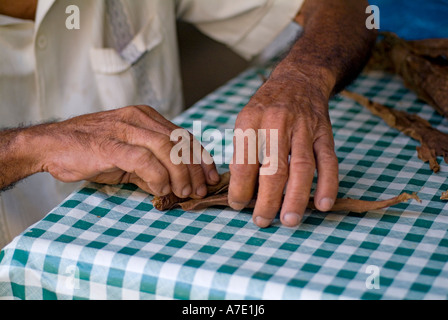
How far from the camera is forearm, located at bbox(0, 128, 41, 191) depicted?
1.28 m

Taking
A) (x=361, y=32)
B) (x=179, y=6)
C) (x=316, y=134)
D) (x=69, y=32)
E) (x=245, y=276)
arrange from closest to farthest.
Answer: (x=245, y=276), (x=316, y=134), (x=361, y=32), (x=69, y=32), (x=179, y=6)

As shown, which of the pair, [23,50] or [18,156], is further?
[23,50]

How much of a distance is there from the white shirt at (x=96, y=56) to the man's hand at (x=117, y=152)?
48 centimetres

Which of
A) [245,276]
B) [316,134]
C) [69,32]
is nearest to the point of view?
[245,276]

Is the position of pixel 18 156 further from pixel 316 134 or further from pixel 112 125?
pixel 316 134

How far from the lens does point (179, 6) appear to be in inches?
81.8

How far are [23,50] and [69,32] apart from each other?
174 mm

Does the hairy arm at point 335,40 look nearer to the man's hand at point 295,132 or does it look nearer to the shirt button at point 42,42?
the man's hand at point 295,132

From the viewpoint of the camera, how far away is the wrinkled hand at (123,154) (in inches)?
46.3

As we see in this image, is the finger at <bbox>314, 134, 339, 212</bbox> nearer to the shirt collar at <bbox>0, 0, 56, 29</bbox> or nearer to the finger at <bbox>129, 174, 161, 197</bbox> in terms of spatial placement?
the finger at <bbox>129, 174, 161, 197</bbox>

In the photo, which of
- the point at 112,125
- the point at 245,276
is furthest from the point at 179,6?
the point at 245,276

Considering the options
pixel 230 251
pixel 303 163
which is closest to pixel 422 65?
pixel 303 163

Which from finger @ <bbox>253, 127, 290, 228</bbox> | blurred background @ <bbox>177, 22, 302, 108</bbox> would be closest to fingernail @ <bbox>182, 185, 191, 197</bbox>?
finger @ <bbox>253, 127, 290, 228</bbox>

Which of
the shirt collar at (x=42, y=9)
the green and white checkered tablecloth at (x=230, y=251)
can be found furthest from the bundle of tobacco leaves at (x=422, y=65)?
the shirt collar at (x=42, y=9)
